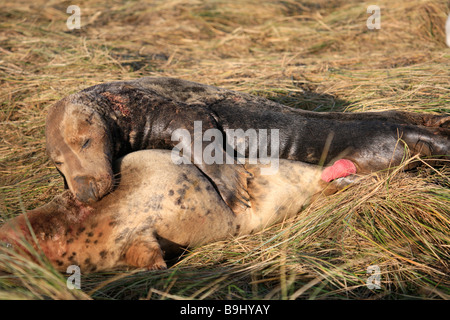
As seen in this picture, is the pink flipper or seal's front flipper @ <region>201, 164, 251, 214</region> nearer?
seal's front flipper @ <region>201, 164, 251, 214</region>

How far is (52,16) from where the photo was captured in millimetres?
8492

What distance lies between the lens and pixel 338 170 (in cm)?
360

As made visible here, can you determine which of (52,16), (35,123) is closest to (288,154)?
(35,123)

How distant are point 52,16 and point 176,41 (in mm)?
2447

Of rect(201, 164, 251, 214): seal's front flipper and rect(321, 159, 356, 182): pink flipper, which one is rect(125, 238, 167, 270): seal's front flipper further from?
rect(321, 159, 356, 182): pink flipper

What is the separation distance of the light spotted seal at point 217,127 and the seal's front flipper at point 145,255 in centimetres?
64

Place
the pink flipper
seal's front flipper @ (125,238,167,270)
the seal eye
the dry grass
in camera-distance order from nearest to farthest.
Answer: the dry grass → seal's front flipper @ (125,238,167,270) → the seal eye → the pink flipper

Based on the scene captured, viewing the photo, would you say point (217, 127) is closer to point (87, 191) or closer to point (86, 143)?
point (86, 143)

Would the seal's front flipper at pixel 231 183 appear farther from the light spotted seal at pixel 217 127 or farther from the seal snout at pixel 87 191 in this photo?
the seal snout at pixel 87 191

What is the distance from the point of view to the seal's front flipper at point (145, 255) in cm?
281

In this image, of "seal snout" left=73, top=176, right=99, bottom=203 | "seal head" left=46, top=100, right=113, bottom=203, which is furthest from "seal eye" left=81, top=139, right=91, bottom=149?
"seal snout" left=73, top=176, right=99, bottom=203

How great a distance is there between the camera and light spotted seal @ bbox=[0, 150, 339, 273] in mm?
2965

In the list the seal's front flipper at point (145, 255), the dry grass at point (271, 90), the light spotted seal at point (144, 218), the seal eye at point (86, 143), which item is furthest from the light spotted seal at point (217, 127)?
the seal's front flipper at point (145, 255)

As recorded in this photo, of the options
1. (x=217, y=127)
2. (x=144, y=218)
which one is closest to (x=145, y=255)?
(x=144, y=218)
